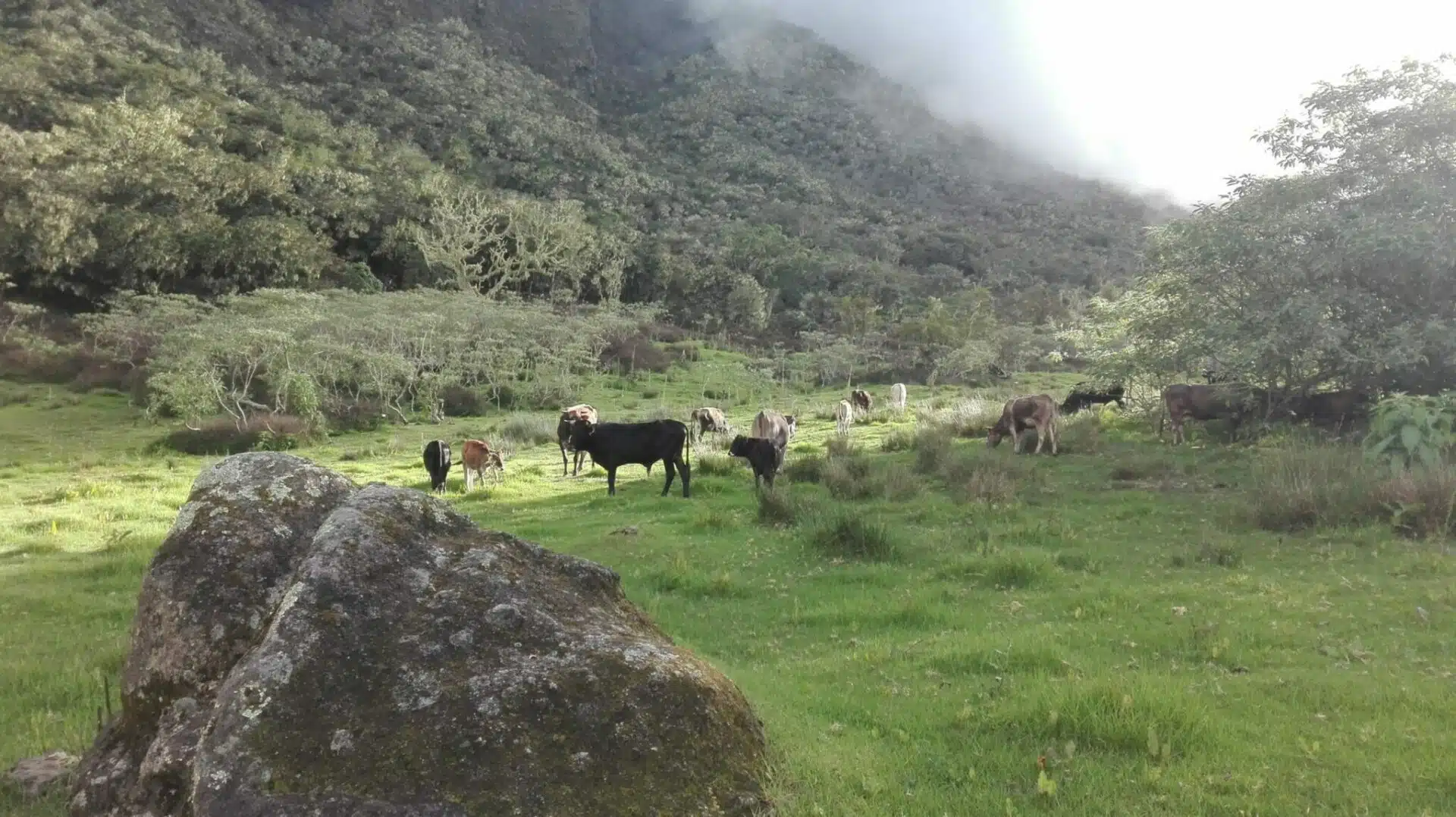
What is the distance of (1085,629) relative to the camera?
6.91 metres

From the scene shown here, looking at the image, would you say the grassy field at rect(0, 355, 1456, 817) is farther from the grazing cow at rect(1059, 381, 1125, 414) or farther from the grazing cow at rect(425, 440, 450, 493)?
the grazing cow at rect(1059, 381, 1125, 414)

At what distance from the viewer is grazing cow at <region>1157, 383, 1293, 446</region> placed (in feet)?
63.0

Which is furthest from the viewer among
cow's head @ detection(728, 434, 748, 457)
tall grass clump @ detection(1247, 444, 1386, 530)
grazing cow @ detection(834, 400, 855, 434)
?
grazing cow @ detection(834, 400, 855, 434)

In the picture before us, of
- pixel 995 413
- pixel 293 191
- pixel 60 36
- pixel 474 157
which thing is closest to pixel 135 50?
pixel 60 36

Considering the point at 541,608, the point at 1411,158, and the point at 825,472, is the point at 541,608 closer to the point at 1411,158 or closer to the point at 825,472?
the point at 825,472

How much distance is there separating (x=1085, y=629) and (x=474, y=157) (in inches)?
4082

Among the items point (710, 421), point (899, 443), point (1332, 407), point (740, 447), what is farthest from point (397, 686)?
point (710, 421)

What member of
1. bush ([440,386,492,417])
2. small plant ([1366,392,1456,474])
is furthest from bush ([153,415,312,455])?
small plant ([1366,392,1456,474])

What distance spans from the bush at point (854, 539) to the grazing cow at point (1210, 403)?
12.6m

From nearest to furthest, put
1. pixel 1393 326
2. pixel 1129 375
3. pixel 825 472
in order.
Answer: pixel 1393 326, pixel 825 472, pixel 1129 375

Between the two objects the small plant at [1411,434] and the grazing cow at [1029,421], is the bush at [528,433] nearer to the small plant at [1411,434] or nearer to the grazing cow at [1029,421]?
the grazing cow at [1029,421]

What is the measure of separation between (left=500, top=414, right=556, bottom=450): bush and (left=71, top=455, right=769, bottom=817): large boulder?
2189cm

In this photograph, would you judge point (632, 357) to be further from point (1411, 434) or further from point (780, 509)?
point (1411, 434)

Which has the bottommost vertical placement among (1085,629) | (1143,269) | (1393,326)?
(1085,629)
